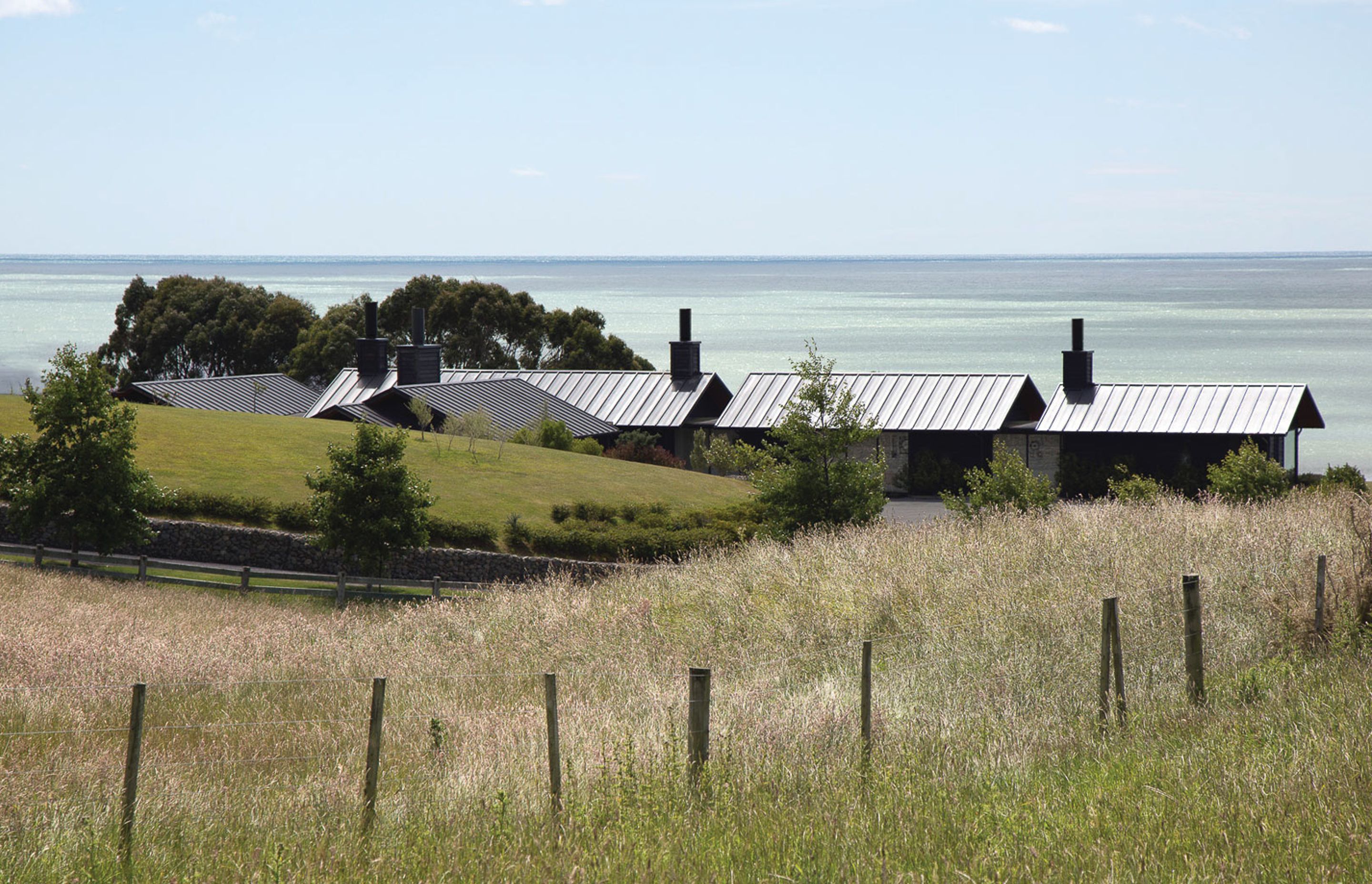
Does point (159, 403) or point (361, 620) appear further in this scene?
point (159, 403)

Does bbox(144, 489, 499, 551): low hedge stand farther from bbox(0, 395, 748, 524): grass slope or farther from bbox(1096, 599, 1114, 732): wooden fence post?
bbox(1096, 599, 1114, 732): wooden fence post

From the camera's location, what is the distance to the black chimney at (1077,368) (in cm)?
4722

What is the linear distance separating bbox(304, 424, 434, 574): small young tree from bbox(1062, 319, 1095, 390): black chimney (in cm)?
2806

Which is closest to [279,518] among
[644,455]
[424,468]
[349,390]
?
[424,468]

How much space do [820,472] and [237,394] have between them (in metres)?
38.7

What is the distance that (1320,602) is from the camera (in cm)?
1072

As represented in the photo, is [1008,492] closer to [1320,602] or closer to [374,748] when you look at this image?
[1320,602]

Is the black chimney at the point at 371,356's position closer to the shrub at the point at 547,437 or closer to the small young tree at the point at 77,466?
the shrub at the point at 547,437

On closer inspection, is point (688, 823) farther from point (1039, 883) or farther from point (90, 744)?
point (90, 744)

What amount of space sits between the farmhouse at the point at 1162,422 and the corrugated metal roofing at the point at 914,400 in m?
1.74

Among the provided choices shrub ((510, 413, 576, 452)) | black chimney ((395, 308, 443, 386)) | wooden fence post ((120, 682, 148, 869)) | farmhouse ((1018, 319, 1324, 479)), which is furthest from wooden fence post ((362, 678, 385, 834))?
black chimney ((395, 308, 443, 386))

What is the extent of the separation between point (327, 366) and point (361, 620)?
6560 centimetres

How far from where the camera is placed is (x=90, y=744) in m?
9.52

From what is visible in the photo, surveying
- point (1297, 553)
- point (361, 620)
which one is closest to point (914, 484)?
point (361, 620)
